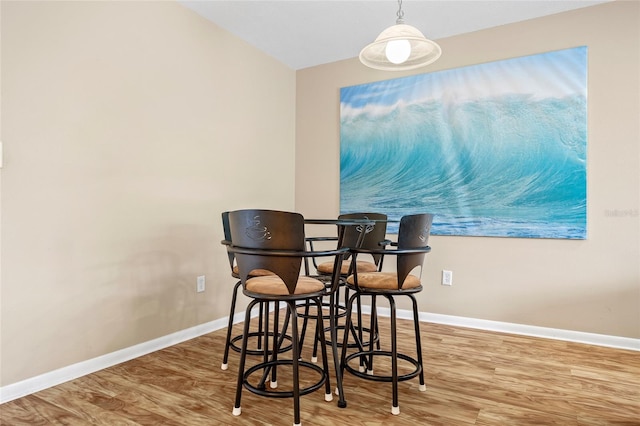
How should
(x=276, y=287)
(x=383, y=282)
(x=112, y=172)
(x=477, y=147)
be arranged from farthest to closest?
1. (x=477, y=147)
2. (x=112, y=172)
3. (x=383, y=282)
4. (x=276, y=287)

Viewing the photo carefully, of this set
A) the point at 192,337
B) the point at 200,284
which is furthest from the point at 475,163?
the point at 192,337

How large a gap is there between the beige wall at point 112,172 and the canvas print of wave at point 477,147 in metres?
1.18

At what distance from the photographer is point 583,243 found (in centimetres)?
287

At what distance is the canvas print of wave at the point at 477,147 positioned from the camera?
292cm

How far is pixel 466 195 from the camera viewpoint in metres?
3.28

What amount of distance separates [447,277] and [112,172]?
2726mm

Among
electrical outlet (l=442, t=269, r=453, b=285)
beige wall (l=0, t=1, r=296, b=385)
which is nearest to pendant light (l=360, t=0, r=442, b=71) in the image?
beige wall (l=0, t=1, r=296, b=385)

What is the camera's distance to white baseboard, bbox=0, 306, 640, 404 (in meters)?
1.97

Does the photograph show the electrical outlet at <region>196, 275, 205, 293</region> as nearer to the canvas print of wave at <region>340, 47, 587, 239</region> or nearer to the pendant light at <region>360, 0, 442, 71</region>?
the canvas print of wave at <region>340, 47, 587, 239</region>

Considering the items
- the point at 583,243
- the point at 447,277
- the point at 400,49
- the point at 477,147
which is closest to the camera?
the point at 400,49

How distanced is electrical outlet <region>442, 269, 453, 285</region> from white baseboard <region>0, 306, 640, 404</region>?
0.30m

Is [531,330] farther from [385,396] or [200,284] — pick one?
[200,284]

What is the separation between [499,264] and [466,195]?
630mm

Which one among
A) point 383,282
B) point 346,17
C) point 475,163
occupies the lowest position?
point 383,282
